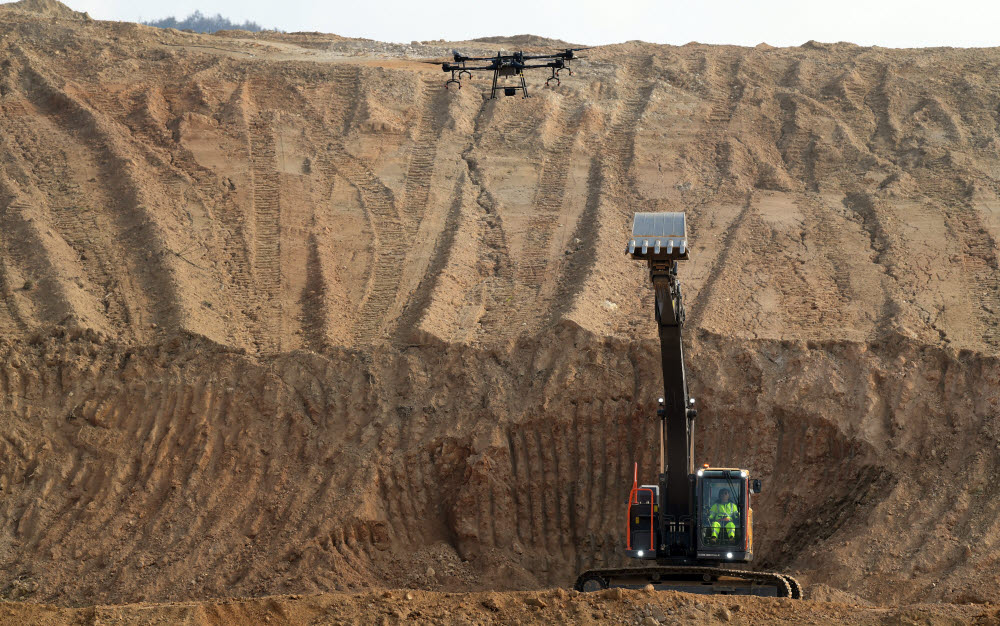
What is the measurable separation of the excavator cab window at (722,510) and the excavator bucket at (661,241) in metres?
3.16

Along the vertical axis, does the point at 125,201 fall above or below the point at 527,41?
below

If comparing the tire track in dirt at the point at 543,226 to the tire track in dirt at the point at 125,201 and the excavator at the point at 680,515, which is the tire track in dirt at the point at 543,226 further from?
the tire track in dirt at the point at 125,201

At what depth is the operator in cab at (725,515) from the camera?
1458 centimetres

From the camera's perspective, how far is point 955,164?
78.0 feet

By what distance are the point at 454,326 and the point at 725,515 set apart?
669 cm

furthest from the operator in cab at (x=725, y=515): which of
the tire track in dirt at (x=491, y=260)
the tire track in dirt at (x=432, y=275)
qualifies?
the tire track in dirt at (x=432, y=275)

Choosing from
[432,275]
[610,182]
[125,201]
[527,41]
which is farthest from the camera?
[527,41]

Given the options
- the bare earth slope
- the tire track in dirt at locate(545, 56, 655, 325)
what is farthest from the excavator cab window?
the tire track in dirt at locate(545, 56, 655, 325)

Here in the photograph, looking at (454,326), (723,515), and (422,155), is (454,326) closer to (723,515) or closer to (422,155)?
(422,155)

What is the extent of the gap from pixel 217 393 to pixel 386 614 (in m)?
7.32

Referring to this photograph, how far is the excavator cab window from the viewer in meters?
14.5

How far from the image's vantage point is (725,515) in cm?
1460

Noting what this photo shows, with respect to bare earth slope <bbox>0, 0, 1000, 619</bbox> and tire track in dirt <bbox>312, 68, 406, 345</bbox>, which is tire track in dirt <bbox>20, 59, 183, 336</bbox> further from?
tire track in dirt <bbox>312, 68, 406, 345</bbox>

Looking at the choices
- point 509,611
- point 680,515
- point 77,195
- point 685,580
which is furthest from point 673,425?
point 77,195
